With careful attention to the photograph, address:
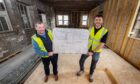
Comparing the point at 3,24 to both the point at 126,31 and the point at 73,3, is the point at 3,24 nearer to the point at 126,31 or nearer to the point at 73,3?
the point at 126,31

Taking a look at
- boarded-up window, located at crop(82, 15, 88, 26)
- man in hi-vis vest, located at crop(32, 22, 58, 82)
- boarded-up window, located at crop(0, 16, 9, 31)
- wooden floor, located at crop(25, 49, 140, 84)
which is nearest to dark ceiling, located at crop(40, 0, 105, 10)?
boarded-up window, located at crop(82, 15, 88, 26)

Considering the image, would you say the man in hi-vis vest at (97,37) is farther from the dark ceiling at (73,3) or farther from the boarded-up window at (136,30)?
the dark ceiling at (73,3)

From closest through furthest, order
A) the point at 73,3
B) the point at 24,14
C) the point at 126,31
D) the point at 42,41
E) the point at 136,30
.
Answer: the point at 42,41
the point at 136,30
the point at 126,31
the point at 24,14
the point at 73,3

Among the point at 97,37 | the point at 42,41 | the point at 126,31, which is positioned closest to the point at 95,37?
the point at 97,37

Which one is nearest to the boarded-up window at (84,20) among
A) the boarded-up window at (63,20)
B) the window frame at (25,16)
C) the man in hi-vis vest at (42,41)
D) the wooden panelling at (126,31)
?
the boarded-up window at (63,20)

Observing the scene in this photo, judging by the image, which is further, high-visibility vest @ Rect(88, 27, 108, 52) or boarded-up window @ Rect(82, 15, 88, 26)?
boarded-up window @ Rect(82, 15, 88, 26)

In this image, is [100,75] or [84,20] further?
[84,20]

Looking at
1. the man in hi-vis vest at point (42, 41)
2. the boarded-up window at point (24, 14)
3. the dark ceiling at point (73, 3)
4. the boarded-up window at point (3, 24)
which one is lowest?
the man in hi-vis vest at point (42, 41)

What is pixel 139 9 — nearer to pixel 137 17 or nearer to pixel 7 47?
pixel 137 17

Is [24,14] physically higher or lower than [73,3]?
lower

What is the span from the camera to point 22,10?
3455mm

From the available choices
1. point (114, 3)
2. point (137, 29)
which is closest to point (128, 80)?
point (137, 29)

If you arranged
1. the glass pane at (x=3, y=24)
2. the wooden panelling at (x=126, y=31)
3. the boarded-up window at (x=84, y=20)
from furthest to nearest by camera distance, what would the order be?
1. the boarded-up window at (x=84, y=20)
2. the glass pane at (x=3, y=24)
3. the wooden panelling at (x=126, y=31)

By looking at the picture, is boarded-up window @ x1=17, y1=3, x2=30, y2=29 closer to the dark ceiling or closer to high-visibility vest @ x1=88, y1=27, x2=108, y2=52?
the dark ceiling
